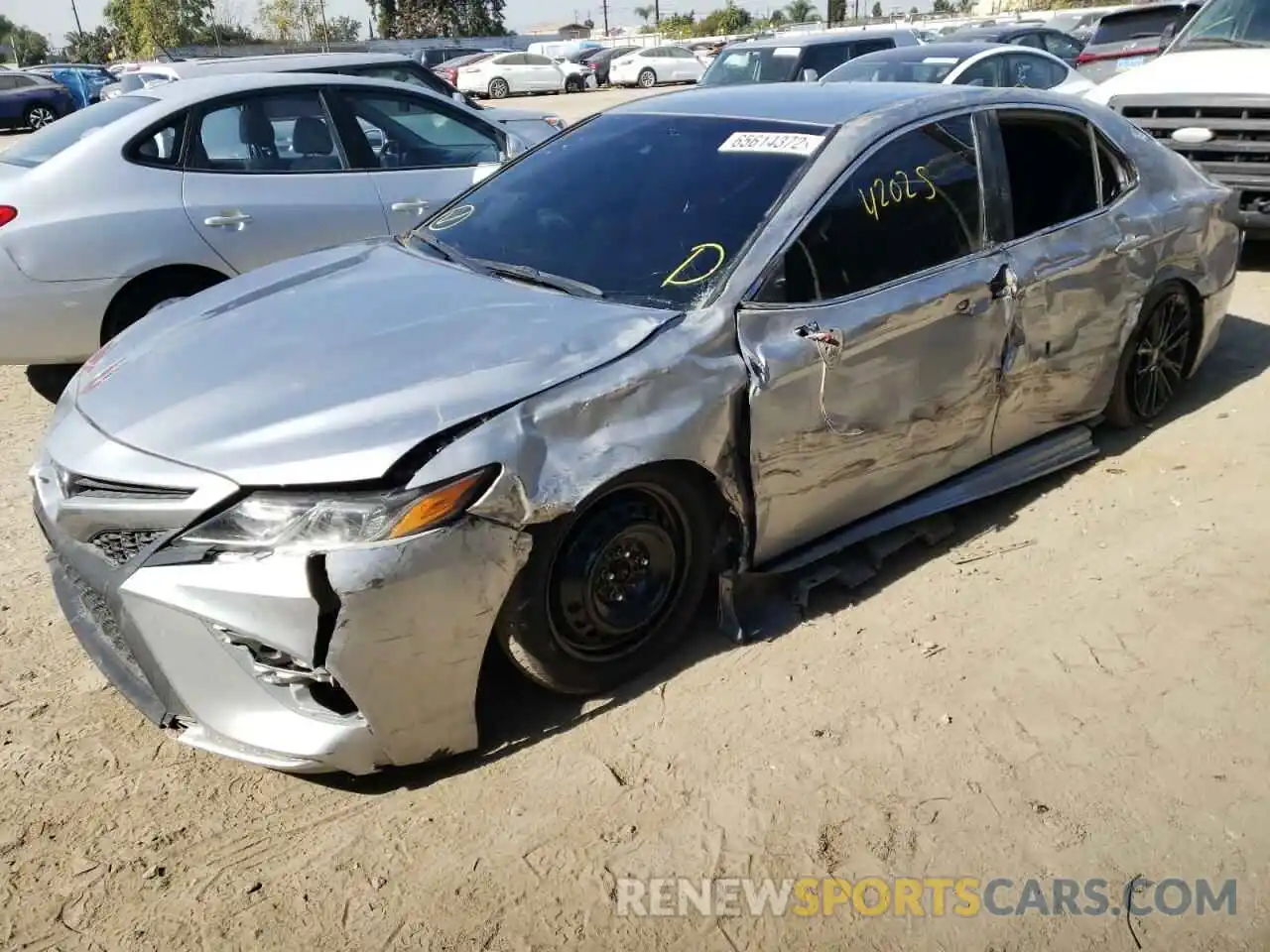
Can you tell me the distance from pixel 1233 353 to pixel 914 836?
4.62m

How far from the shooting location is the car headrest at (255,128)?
5965mm

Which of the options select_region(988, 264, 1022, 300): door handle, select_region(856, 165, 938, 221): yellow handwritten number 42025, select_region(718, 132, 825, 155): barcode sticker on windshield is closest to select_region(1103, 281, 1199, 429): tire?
select_region(988, 264, 1022, 300): door handle

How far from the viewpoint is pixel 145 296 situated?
5.54m

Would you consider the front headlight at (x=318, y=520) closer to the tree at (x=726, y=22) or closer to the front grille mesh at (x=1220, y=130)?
the front grille mesh at (x=1220, y=130)

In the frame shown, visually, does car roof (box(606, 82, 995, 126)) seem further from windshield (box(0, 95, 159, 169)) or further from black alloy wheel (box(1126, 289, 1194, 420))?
windshield (box(0, 95, 159, 169))

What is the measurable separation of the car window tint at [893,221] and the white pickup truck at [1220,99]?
182 inches

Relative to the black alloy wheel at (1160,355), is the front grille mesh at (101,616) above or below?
above

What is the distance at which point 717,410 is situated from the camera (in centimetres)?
306

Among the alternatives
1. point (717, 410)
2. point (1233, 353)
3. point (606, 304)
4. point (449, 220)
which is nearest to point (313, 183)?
point (449, 220)

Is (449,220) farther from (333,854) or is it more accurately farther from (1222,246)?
(1222,246)

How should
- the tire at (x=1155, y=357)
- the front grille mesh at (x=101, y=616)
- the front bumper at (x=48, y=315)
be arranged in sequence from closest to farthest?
the front grille mesh at (x=101, y=616)
the tire at (x=1155, y=357)
the front bumper at (x=48, y=315)

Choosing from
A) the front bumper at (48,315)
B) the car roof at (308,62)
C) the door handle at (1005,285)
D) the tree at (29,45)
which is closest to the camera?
the door handle at (1005,285)

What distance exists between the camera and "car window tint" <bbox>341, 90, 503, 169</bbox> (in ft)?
20.8

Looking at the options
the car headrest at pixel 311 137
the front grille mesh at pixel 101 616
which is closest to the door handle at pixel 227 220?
the car headrest at pixel 311 137
